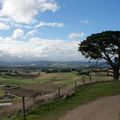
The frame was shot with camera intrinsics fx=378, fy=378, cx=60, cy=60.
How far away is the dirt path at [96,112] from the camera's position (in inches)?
777

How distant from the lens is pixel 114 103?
84.9 ft

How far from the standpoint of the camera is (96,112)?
2159cm

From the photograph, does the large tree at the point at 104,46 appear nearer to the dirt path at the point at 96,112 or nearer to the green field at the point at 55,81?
the green field at the point at 55,81

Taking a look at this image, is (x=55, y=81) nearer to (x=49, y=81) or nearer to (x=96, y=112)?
(x=49, y=81)

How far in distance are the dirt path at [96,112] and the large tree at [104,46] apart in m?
31.8

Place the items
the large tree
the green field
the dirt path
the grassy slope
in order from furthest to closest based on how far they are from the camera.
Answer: the grassy slope
the green field
the large tree
the dirt path

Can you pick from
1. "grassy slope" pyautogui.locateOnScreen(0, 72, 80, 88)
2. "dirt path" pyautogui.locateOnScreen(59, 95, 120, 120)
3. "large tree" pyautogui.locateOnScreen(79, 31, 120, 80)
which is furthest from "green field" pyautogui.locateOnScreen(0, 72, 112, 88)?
"dirt path" pyautogui.locateOnScreen(59, 95, 120, 120)

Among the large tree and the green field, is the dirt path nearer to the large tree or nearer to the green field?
the large tree

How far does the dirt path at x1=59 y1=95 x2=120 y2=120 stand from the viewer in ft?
64.8

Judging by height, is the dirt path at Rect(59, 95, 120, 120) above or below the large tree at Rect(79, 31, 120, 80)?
below

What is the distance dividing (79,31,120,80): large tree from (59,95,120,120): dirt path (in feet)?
104

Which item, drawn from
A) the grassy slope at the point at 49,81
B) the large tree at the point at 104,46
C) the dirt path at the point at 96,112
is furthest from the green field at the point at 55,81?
the dirt path at the point at 96,112

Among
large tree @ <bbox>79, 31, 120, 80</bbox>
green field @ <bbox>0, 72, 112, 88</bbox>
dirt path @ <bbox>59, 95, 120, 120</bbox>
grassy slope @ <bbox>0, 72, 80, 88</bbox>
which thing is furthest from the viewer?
grassy slope @ <bbox>0, 72, 80, 88</bbox>

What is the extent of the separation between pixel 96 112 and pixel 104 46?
37752 mm
